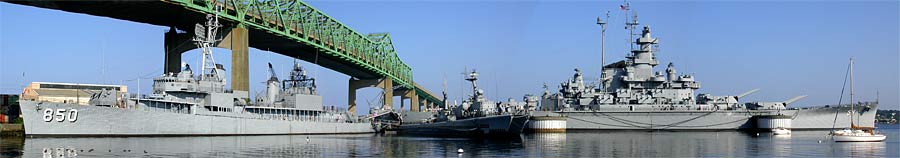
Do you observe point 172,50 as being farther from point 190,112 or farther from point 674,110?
point 674,110

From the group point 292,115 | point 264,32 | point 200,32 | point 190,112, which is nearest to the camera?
point 190,112

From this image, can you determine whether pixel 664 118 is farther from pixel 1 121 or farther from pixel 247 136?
pixel 1 121

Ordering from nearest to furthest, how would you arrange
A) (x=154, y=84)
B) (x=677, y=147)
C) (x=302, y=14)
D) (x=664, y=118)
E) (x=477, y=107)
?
(x=677, y=147), (x=154, y=84), (x=664, y=118), (x=477, y=107), (x=302, y=14)

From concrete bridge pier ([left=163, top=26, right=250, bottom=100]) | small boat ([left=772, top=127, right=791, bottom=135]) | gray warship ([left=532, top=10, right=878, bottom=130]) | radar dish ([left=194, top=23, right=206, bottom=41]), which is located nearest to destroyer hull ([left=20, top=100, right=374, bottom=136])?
concrete bridge pier ([left=163, top=26, right=250, bottom=100])

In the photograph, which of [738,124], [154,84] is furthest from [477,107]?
[154,84]

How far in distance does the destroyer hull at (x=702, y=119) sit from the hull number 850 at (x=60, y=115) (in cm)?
3739

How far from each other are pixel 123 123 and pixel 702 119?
46.3 m

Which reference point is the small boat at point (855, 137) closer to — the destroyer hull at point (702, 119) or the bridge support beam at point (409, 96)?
the destroyer hull at point (702, 119)

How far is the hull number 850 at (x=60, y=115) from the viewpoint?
49.4 meters

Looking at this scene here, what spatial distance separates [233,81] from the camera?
210ft

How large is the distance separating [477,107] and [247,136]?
26234mm

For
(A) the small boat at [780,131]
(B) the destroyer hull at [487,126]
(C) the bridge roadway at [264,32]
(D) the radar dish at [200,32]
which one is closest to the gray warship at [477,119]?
(B) the destroyer hull at [487,126]

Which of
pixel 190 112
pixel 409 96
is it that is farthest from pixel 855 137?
pixel 409 96

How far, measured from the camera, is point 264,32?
73.1 m
